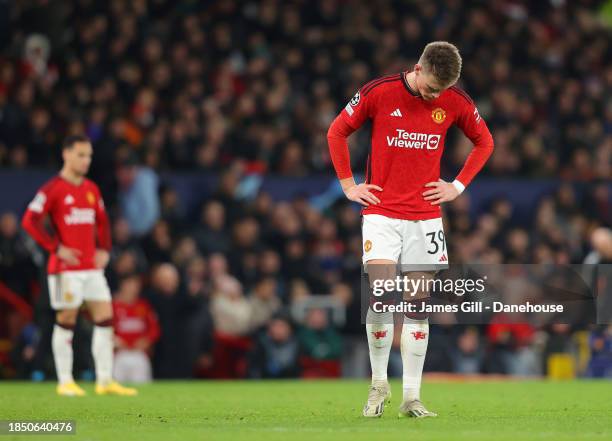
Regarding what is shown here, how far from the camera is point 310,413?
9.55 metres

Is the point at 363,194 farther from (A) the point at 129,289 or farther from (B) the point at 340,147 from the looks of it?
(A) the point at 129,289

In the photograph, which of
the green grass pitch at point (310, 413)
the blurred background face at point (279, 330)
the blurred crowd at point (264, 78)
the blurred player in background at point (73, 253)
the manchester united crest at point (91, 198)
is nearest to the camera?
the green grass pitch at point (310, 413)

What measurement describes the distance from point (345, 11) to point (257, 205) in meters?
5.98

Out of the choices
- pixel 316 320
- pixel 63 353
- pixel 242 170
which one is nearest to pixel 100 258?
pixel 63 353

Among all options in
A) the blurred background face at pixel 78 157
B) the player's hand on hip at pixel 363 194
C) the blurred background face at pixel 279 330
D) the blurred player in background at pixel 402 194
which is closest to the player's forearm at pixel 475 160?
the blurred player in background at pixel 402 194

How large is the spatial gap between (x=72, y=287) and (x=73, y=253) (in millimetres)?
347

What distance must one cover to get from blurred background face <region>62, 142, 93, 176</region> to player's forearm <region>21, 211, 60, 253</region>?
0.60m

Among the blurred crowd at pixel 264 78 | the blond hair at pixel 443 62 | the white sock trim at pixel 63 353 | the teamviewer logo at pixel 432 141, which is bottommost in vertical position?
the white sock trim at pixel 63 353

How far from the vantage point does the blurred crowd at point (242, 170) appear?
1684 cm

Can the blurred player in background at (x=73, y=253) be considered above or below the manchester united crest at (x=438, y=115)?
below

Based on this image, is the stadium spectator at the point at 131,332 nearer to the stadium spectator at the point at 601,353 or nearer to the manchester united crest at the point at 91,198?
the manchester united crest at the point at 91,198

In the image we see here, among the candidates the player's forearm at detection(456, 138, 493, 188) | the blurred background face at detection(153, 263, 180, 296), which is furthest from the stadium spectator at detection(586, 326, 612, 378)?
the player's forearm at detection(456, 138, 493, 188)

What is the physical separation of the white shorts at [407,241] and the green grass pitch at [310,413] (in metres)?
1.10

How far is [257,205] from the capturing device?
18.3 m
